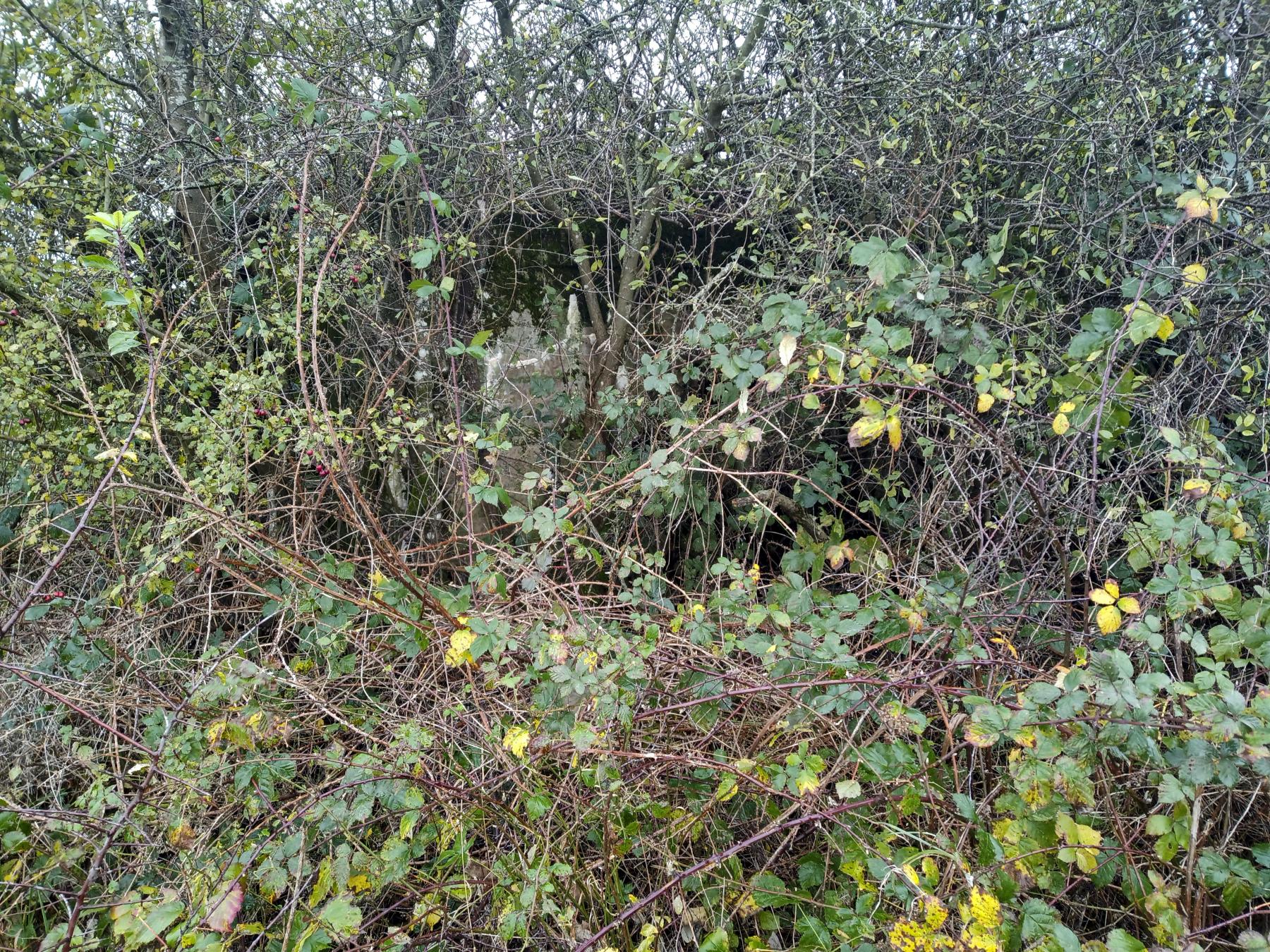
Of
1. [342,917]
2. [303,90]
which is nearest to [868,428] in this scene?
[342,917]

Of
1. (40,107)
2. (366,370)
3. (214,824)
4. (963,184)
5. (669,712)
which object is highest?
(40,107)

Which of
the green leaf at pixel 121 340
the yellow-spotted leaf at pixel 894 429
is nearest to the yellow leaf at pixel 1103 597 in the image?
the yellow-spotted leaf at pixel 894 429

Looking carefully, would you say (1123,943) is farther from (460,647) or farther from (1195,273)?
(1195,273)

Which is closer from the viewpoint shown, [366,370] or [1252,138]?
[1252,138]

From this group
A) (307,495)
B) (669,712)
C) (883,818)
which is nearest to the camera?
(883,818)

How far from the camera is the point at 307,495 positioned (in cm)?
304

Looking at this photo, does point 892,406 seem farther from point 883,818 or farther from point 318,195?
point 318,195

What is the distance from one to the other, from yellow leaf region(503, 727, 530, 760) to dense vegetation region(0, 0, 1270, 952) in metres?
0.13

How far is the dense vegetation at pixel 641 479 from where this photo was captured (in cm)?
182

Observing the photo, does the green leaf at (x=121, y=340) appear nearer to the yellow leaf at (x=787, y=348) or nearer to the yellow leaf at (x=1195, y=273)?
the yellow leaf at (x=787, y=348)

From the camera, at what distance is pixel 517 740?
1.83 metres

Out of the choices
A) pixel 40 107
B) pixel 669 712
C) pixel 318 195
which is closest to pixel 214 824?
pixel 669 712

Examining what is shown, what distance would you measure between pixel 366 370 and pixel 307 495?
1019 millimetres

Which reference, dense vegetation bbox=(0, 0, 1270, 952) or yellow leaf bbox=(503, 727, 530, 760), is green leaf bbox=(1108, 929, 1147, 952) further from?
yellow leaf bbox=(503, 727, 530, 760)
